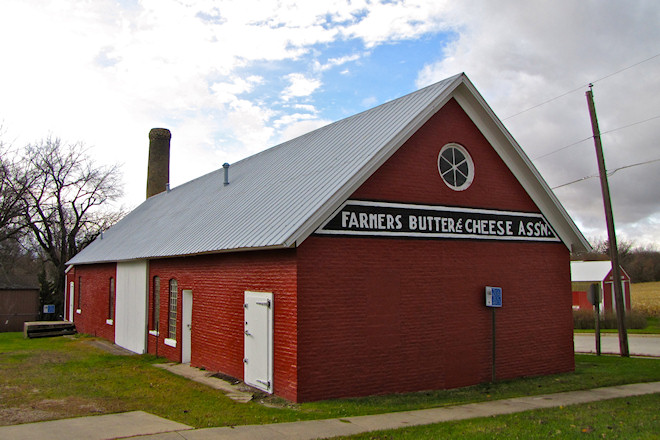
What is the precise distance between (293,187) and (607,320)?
2651 cm

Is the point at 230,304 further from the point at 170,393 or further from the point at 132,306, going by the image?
the point at 132,306

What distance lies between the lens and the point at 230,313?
44.2ft

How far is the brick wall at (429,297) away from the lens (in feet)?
36.5

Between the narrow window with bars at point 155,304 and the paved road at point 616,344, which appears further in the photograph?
the paved road at point 616,344

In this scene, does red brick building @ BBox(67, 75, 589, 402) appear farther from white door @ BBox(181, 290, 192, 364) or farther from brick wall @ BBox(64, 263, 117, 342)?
brick wall @ BBox(64, 263, 117, 342)

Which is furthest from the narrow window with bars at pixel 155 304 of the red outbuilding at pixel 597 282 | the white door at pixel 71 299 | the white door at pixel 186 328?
the red outbuilding at pixel 597 282

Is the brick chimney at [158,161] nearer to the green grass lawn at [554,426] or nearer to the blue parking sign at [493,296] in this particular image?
the blue parking sign at [493,296]

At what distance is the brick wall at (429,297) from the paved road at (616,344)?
809cm

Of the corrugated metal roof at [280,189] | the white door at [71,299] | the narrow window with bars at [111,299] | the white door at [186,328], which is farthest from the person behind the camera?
the white door at [71,299]

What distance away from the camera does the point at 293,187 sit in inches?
539

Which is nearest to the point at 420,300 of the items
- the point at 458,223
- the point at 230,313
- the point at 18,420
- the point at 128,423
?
the point at 458,223

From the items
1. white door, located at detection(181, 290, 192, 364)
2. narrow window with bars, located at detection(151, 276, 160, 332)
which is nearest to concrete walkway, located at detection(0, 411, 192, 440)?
white door, located at detection(181, 290, 192, 364)

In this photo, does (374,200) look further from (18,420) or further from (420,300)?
(18,420)

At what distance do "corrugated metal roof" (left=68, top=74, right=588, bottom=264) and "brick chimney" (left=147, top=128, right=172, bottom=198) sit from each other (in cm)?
1467
